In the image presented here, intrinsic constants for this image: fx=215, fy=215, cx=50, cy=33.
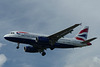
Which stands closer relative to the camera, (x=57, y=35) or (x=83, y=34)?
(x=57, y=35)

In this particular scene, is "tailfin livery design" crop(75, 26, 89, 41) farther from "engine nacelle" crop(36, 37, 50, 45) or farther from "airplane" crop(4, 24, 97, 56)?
"engine nacelle" crop(36, 37, 50, 45)

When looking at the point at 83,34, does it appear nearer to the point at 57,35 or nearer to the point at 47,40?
the point at 57,35

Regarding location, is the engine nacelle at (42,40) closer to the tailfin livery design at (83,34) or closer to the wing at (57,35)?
the wing at (57,35)

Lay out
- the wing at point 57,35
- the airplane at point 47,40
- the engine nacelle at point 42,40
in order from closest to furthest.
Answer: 1. the wing at point 57,35
2. the airplane at point 47,40
3. the engine nacelle at point 42,40

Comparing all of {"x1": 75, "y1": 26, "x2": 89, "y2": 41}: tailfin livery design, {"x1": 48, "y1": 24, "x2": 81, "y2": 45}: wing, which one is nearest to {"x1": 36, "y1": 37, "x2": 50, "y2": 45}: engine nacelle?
{"x1": 48, "y1": 24, "x2": 81, "y2": 45}: wing

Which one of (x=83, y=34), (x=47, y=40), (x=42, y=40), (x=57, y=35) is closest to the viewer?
(x=42, y=40)

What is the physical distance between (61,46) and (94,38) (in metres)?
11.0

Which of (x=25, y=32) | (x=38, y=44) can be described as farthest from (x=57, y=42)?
(x=25, y=32)

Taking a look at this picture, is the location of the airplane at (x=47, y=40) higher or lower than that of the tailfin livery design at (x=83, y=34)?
lower

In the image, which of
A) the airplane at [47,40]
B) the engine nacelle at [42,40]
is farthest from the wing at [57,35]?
the engine nacelle at [42,40]

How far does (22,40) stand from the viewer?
199ft

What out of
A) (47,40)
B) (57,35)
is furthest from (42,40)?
(57,35)

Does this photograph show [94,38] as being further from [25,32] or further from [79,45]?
[25,32]

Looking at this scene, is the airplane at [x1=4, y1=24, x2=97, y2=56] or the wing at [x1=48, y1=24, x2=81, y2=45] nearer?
the wing at [x1=48, y1=24, x2=81, y2=45]
